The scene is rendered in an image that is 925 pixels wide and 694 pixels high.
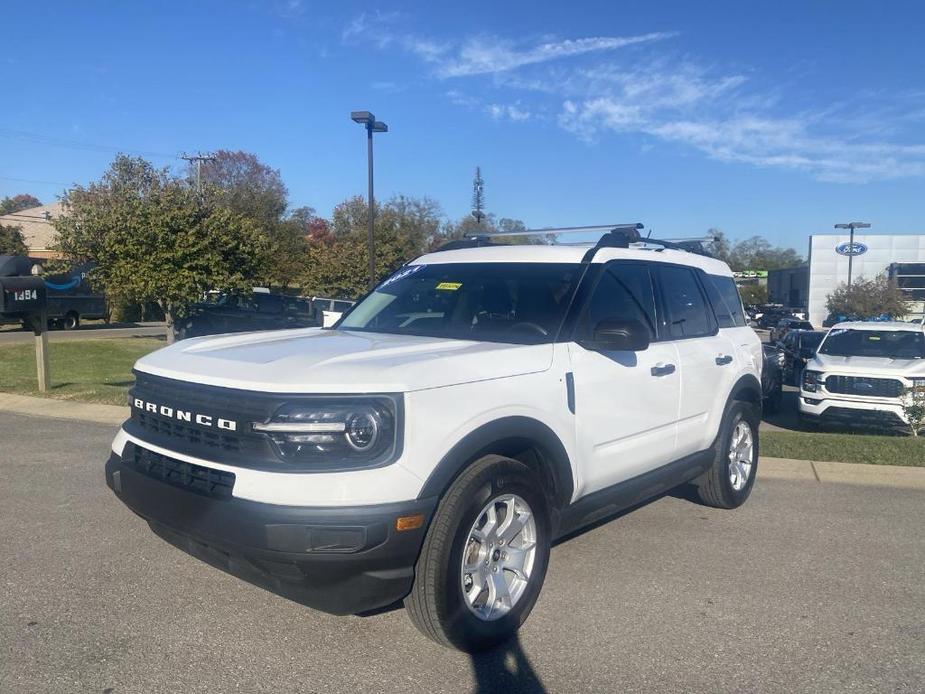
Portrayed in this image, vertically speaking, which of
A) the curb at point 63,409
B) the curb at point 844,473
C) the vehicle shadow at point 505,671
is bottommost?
the curb at point 844,473

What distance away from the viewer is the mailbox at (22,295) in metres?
10.5

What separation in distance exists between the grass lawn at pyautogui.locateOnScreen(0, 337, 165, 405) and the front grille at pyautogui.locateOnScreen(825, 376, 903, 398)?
10.1 m

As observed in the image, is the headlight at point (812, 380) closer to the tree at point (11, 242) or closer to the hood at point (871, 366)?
the hood at point (871, 366)

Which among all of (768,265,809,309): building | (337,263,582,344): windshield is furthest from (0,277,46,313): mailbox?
(768,265,809,309): building

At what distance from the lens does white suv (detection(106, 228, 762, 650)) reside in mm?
3184

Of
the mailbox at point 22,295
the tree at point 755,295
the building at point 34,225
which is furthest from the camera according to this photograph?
the tree at point 755,295

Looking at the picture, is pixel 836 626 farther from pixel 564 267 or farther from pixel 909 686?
pixel 564 267

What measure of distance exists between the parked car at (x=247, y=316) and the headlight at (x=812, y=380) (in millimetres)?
15613

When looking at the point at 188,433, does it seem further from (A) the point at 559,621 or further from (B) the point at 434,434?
(A) the point at 559,621

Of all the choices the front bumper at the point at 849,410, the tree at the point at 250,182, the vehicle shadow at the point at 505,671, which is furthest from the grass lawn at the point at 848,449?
the tree at the point at 250,182

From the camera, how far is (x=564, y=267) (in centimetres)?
476

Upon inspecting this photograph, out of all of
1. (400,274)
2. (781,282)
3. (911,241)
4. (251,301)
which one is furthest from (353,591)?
(781,282)

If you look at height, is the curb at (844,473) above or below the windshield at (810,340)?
below

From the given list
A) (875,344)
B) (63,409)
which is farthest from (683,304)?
(875,344)
